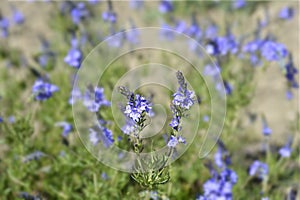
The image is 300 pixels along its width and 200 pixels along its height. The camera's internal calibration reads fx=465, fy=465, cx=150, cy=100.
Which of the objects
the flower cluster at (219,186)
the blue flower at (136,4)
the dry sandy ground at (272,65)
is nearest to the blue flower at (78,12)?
the dry sandy ground at (272,65)

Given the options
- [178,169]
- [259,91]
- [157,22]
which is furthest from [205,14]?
[178,169]

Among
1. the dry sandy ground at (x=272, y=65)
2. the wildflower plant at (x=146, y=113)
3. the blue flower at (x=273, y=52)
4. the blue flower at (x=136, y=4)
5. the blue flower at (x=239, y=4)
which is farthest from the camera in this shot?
the blue flower at (x=136, y=4)

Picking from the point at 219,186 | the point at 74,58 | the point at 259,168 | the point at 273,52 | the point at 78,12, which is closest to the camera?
the point at 219,186

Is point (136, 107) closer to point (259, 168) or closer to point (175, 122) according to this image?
point (175, 122)

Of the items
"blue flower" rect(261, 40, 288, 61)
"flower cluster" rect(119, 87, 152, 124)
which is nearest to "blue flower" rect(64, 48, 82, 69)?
"blue flower" rect(261, 40, 288, 61)

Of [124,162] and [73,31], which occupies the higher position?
[73,31]

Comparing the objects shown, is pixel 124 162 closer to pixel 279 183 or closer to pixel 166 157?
pixel 166 157

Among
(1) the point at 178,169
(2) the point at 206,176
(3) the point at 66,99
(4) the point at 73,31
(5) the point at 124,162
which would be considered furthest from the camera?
(4) the point at 73,31

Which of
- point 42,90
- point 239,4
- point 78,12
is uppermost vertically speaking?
point 239,4

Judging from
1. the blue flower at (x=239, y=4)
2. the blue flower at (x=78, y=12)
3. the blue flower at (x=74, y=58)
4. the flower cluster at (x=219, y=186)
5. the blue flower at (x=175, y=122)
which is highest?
the blue flower at (x=239, y=4)

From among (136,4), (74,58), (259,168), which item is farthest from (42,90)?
(136,4)

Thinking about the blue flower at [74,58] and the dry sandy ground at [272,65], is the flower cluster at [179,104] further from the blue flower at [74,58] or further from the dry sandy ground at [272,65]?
the dry sandy ground at [272,65]
